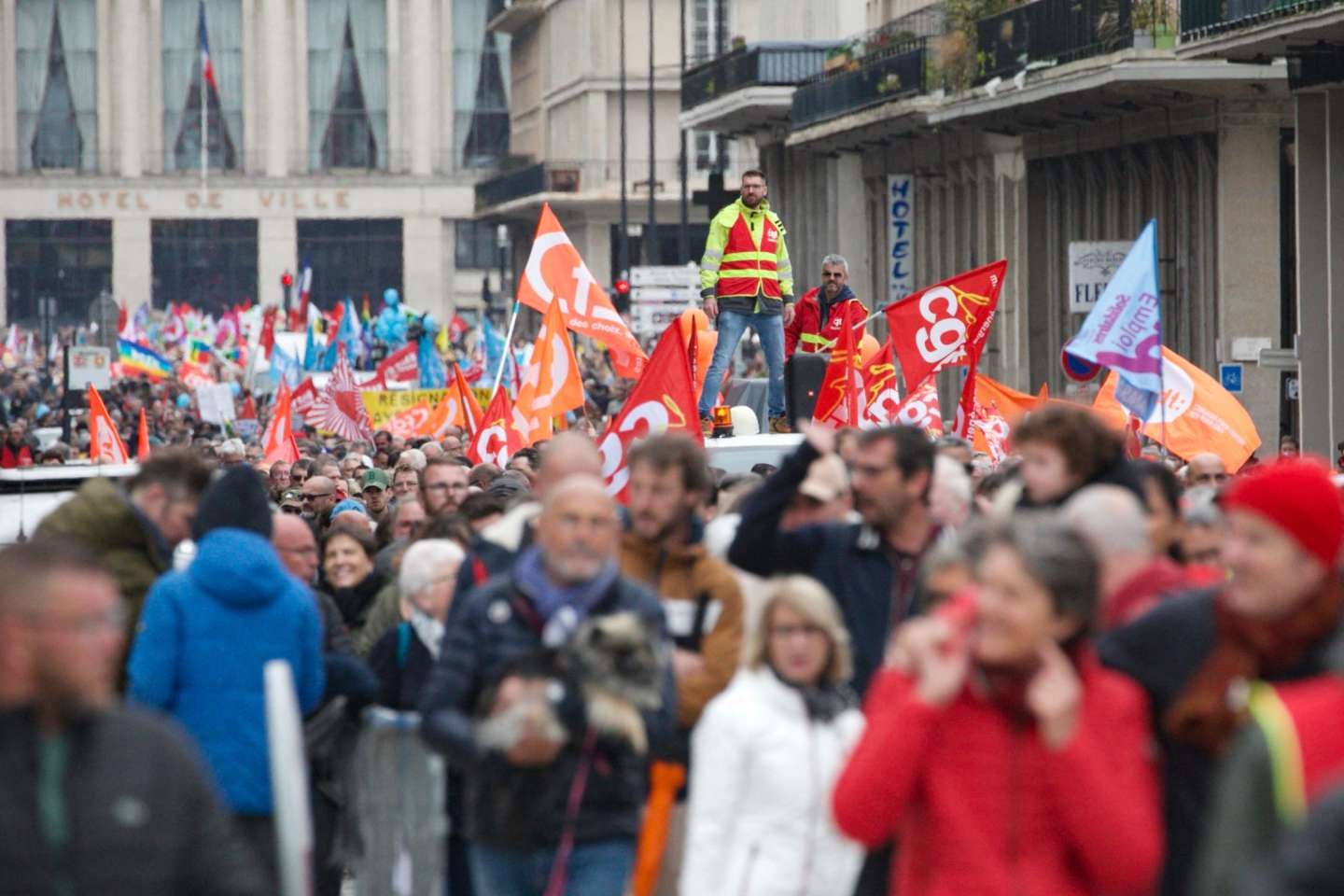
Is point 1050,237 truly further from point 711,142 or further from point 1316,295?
point 711,142

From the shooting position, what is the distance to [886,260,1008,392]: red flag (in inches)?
645

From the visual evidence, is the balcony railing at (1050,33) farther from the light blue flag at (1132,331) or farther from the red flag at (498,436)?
the light blue flag at (1132,331)

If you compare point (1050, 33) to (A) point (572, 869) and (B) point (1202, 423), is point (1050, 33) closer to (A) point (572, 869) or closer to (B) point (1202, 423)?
(B) point (1202, 423)

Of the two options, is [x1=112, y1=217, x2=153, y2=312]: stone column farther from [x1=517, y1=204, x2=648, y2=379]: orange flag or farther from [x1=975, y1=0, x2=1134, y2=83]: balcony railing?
[x1=517, y1=204, x2=648, y2=379]: orange flag

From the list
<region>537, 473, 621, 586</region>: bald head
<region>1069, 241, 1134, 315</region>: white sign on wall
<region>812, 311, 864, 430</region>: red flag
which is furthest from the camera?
<region>1069, 241, 1134, 315</region>: white sign on wall

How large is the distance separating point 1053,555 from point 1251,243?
23.6 m

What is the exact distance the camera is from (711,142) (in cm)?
7094

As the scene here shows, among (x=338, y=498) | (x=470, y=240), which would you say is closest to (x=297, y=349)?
(x=338, y=498)

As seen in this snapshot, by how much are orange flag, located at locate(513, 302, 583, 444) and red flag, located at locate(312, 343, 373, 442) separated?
978 centimetres

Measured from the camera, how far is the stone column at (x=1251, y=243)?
28.2 metres

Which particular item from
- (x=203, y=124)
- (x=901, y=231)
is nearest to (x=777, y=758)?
(x=901, y=231)

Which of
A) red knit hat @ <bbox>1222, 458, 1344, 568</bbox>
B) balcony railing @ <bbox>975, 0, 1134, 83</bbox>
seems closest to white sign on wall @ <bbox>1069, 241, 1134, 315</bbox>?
balcony railing @ <bbox>975, 0, 1134, 83</bbox>

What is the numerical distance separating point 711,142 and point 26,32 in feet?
120

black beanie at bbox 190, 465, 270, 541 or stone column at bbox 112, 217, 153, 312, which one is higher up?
stone column at bbox 112, 217, 153, 312
